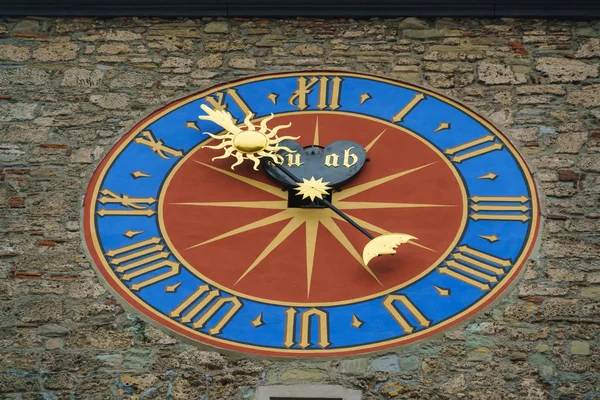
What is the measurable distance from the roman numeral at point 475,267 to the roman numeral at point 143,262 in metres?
1.83

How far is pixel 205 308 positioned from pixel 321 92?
7.15 ft

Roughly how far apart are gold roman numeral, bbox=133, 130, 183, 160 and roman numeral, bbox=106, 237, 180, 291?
0.78 metres

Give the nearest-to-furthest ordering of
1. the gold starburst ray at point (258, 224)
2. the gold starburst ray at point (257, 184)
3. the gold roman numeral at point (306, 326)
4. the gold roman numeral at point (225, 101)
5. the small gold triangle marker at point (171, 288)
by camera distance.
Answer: the gold roman numeral at point (306, 326) < the small gold triangle marker at point (171, 288) < the gold starburst ray at point (258, 224) < the gold starburst ray at point (257, 184) < the gold roman numeral at point (225, 101)

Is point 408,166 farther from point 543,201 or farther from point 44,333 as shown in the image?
point 44,333

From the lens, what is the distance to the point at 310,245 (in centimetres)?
1152

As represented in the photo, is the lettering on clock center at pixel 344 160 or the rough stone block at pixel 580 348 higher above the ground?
the lettering on clock center at pixel 344 160

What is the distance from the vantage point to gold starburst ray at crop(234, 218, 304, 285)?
11.4m

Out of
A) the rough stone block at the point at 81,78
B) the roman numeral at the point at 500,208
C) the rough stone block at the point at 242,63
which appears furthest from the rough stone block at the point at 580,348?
the rough stone block at the point at 81,78

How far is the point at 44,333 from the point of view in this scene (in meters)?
11.0

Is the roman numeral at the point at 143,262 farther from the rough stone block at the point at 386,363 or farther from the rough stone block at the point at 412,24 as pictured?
the rough stone block at the point at 412,24

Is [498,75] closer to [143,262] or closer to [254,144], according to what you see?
[254,144]

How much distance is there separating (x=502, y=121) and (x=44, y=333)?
360 cm

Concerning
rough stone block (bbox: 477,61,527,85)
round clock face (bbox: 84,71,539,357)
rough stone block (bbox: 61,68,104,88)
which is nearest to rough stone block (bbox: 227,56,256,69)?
round clock face (bbox: 84,71,539,357)

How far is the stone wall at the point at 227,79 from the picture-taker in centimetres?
1072
